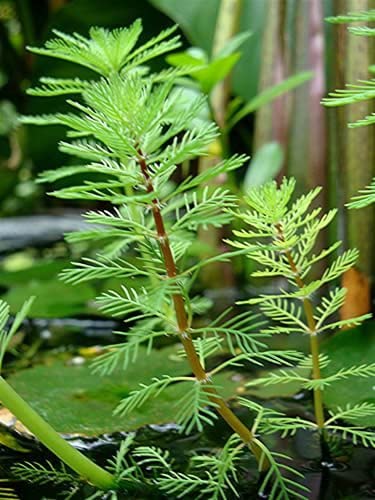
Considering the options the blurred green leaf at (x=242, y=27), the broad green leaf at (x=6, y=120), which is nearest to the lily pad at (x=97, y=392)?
the blurred green leaf at (x=242, y=27)

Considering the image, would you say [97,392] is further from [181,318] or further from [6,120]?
[6,120]

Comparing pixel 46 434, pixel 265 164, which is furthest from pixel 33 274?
pixel 46 434

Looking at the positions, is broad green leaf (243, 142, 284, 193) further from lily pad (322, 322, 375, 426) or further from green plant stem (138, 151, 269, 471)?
green plant stem (138, 151, 269, 471)

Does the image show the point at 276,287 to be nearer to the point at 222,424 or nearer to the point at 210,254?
the point at 210,254

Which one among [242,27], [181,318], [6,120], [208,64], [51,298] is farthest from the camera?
[6,120]

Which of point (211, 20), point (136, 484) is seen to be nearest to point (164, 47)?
point (136, 484)

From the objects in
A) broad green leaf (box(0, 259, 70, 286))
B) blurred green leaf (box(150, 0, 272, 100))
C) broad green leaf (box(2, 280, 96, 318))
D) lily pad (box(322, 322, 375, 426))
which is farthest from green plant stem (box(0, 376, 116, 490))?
blurred green leaf (box(150, 0, 272, 100))
